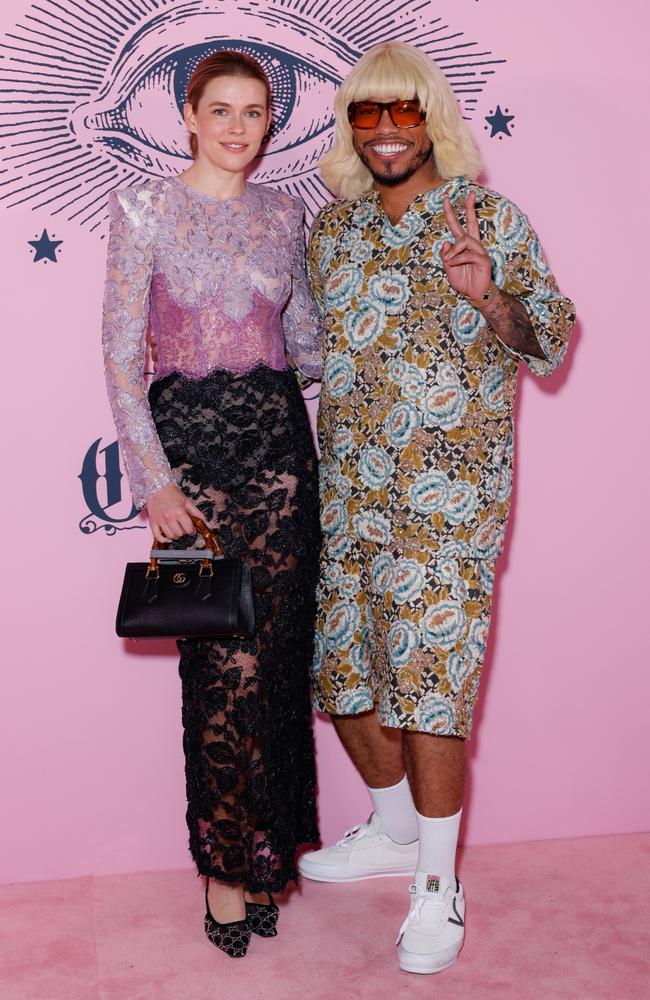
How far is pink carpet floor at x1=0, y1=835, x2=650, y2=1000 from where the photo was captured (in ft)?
8.09

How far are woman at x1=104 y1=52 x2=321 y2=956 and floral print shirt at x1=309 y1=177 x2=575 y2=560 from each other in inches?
5.7

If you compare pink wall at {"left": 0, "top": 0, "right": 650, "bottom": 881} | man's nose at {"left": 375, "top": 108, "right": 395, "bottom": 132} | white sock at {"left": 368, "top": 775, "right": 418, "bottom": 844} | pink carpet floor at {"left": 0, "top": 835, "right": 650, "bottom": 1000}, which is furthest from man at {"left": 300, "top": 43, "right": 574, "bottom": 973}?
pink wall at {"left": 0, "top": 0, "right": 650, "bottom": 881}

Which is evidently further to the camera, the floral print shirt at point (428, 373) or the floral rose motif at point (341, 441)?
the floral rose motif at point (341, 441)

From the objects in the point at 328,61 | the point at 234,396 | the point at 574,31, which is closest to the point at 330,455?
the point at 234,396

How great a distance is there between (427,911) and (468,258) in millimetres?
1425

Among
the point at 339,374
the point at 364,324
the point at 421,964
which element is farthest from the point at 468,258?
the point at 421,964

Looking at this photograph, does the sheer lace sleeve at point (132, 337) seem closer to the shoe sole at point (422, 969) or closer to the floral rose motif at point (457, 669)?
the floral rose motif at point (457, 669)

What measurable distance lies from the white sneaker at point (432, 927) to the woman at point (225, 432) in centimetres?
30

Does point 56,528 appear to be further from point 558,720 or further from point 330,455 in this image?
point 558,720

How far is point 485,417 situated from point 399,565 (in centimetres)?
39

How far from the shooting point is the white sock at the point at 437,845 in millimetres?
2637

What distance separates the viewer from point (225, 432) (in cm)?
257

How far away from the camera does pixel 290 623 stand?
265 cm

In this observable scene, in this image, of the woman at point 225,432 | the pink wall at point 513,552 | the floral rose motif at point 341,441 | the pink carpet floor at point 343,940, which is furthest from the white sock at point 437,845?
the floral rose motif at point 341,441
